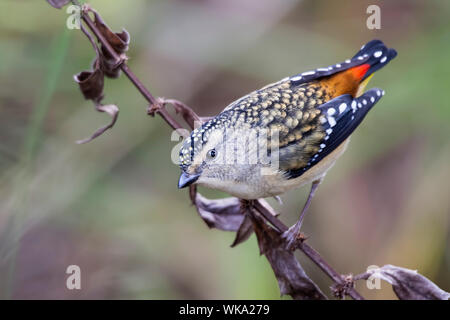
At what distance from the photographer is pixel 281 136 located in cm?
394

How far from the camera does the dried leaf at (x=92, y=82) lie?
364 cm

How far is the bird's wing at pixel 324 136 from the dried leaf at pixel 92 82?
1.31 m

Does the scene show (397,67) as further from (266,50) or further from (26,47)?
(26,47)

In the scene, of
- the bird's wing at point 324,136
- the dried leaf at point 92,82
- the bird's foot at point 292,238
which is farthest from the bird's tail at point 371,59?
the dried leaf at point 92,82

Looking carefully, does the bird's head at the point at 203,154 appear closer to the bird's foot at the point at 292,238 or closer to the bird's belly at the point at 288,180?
the bird's belly at the point at 288,180

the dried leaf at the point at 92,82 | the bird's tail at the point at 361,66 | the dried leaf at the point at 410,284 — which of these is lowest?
the dried leaf at the point at 410,284

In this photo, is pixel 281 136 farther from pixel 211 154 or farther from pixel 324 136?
pixel 211 154

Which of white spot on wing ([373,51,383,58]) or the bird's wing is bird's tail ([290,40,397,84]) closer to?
white spot on wing ([373,51,383,58])

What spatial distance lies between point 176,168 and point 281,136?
221cm

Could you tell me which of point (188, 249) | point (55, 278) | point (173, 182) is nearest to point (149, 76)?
point (173, 182)

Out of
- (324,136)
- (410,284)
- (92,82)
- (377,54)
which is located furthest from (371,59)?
(92,82)

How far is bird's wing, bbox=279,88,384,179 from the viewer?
13.0ft

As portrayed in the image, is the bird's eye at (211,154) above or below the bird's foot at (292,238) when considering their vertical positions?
above

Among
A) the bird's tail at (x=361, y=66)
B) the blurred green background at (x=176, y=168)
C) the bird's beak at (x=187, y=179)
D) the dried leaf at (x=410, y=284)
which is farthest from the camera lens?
the blurred green background at (x=176, y=168)
